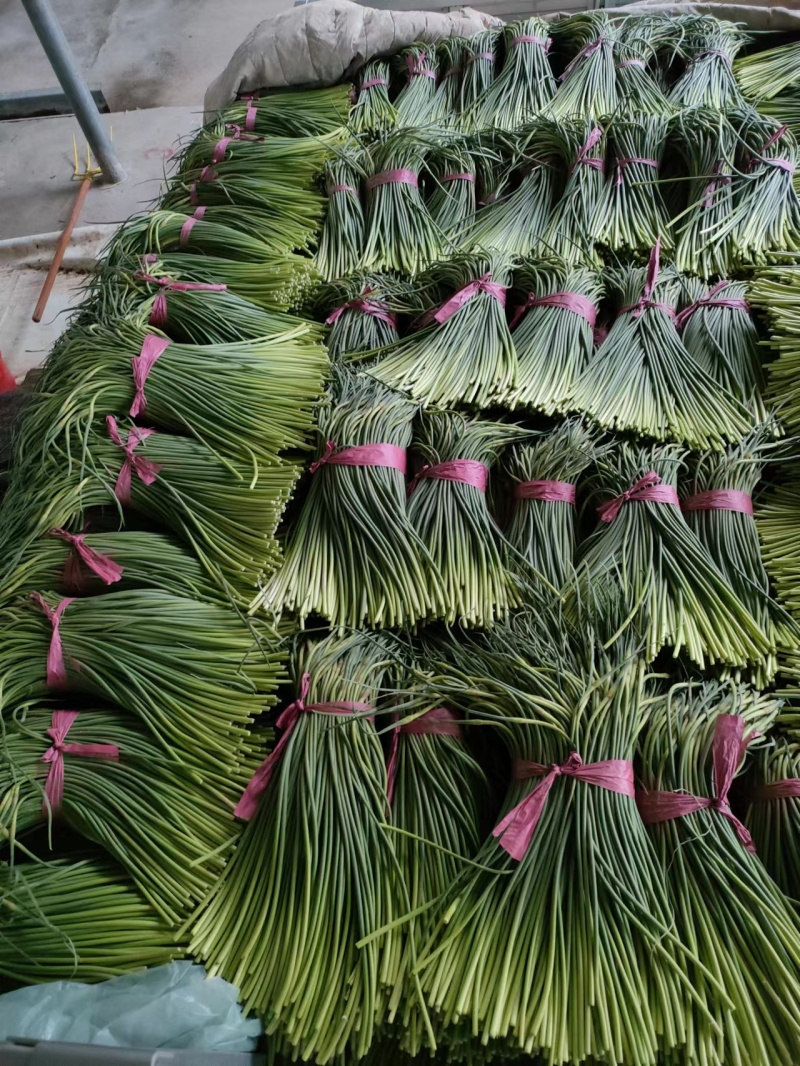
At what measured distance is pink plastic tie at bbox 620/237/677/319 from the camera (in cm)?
161

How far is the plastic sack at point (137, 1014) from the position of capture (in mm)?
937

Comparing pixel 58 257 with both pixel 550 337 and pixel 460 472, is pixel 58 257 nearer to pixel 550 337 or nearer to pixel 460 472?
pixel 550 337

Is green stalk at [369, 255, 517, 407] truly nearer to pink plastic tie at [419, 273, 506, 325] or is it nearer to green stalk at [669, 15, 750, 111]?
pink plastic tie at [419, 273, 506, 325]

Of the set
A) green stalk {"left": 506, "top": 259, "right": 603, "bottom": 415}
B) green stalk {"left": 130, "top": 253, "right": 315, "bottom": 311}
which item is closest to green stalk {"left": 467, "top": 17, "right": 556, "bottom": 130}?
green stalk {"left": 506, "top": 259, "right": 603, "bottom": 415}

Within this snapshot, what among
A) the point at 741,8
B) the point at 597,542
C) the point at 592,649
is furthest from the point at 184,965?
the point at 741,8

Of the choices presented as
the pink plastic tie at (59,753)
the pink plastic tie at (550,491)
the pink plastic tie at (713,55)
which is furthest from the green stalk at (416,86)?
the pink plastic tie at (59,753)

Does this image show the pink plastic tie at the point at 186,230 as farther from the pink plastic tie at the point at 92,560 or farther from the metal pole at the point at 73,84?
the metal pole at the point at 73,84

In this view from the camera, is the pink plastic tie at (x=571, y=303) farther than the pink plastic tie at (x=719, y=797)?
Yes

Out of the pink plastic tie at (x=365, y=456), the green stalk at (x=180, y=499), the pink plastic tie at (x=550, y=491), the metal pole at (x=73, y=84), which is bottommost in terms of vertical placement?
the green stalk at (x=180, y=499)

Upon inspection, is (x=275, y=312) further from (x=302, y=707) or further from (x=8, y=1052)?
(x=8, y=1052)

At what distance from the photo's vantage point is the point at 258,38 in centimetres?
248

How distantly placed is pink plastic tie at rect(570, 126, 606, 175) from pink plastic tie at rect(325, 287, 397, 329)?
602 mm

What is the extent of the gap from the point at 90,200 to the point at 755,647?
3989mm

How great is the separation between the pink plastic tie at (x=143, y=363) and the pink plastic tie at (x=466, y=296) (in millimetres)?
555
